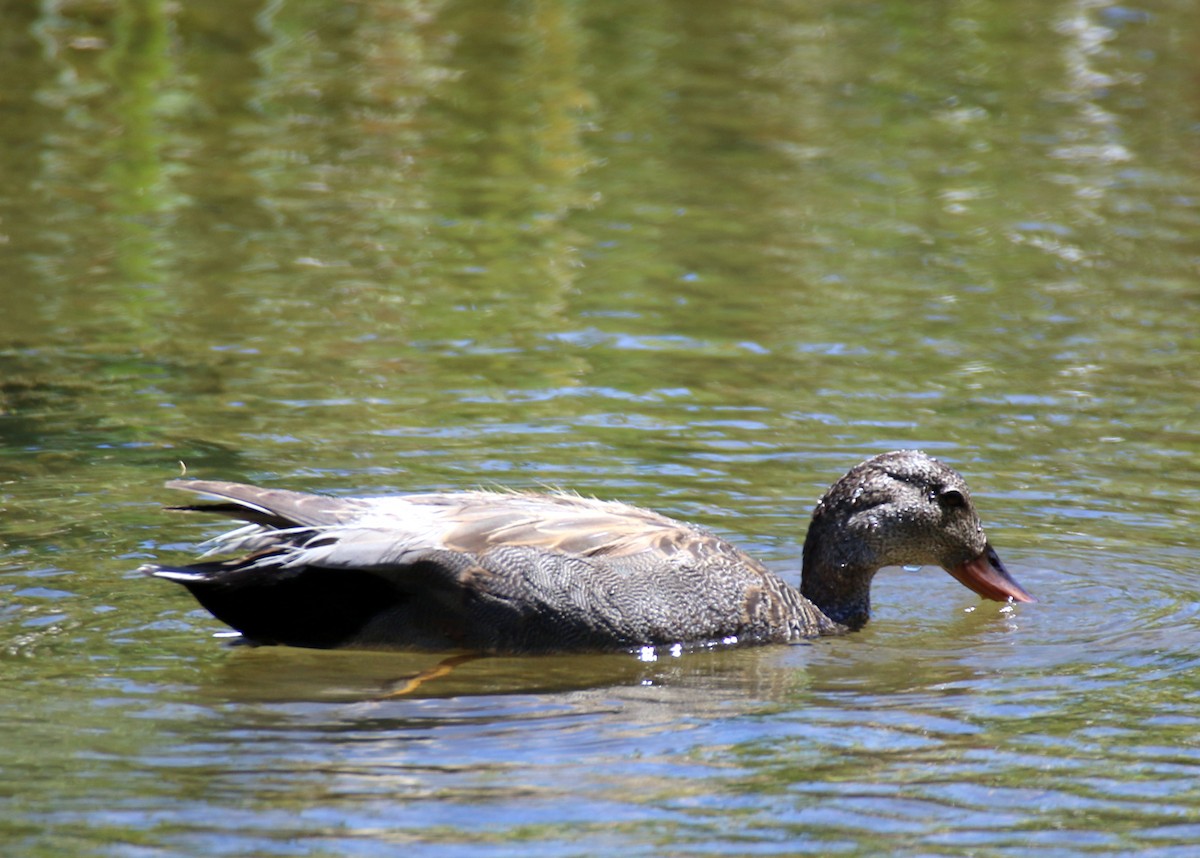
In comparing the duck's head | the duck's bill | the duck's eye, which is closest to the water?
the duck's bill

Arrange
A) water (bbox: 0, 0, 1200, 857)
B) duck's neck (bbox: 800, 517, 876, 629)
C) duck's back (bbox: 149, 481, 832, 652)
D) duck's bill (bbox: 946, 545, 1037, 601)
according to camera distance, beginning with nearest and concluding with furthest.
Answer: water (bbox: 0, 0, 1200, 857) → duck's back (bbox: 149, 481, 832, 652) → duck's neck (bbox: 800, 517, 876, 629) → duck's bill (bbox: 946, 545, 1037, 601)

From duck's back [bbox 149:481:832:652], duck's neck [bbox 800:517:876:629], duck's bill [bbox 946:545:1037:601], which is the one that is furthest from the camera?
duck's bill [bbox 946:545:1037:601]

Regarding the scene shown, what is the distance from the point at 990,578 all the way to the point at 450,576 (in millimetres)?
2536

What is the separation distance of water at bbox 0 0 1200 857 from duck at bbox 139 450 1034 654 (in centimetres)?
16

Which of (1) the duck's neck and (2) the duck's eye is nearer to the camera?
(1) the duck's neck

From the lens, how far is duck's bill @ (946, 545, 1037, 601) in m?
9.01

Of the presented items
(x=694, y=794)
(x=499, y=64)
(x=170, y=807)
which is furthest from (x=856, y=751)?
(x=499, y=64)

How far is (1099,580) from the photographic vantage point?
9.14 m

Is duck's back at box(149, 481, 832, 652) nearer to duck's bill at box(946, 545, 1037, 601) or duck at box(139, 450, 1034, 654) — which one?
duck at box(139, 450, 1034, 654)

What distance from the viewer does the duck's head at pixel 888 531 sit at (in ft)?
29.3

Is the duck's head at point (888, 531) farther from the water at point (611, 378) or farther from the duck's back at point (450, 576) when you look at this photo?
the duck's back at point (450, 576)

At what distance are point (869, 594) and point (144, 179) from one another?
9.07 metres

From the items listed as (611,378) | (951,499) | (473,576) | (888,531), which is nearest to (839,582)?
(888,531)

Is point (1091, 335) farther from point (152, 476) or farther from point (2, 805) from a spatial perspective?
point (2, 805)
